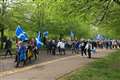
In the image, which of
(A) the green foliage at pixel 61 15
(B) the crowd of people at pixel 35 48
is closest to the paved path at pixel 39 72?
(B) the crowd of people at pixel 35 48

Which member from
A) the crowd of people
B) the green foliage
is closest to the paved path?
the crowd of people

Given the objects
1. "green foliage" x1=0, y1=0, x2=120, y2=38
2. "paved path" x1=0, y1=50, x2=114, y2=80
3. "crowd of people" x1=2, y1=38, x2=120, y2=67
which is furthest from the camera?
"crowd of people" x1=2, y1=38, x2=120, y2=67

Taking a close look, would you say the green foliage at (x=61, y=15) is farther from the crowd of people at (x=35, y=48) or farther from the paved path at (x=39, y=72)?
the paved path at (x=39, y=72)

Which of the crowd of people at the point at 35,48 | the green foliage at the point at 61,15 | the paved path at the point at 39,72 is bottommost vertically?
the paved path at the point at 39,72

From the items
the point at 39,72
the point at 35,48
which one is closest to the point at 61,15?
the point at 39,72

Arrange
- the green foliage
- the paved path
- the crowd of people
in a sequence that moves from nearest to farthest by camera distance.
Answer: the paved path
the green foliage
the crowd of people

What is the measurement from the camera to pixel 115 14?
101 ft

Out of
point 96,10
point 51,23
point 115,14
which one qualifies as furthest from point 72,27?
point 96,10

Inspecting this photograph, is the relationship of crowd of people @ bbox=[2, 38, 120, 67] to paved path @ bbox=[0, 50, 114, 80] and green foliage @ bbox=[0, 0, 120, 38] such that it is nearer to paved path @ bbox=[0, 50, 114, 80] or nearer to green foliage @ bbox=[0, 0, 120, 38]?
paved path @ bbox=[0, 50, 114, 80]

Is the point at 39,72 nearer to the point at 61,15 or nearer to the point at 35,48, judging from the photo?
the point at 61,15

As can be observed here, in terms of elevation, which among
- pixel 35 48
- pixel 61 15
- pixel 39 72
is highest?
pixel 61 15

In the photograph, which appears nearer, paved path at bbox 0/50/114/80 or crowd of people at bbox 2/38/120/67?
paved path at bbox 0/50/114/80

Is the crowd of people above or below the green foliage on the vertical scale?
below

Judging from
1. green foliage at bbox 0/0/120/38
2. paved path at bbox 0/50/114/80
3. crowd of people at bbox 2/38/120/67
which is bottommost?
paved path at bbox 0/50/114/80
